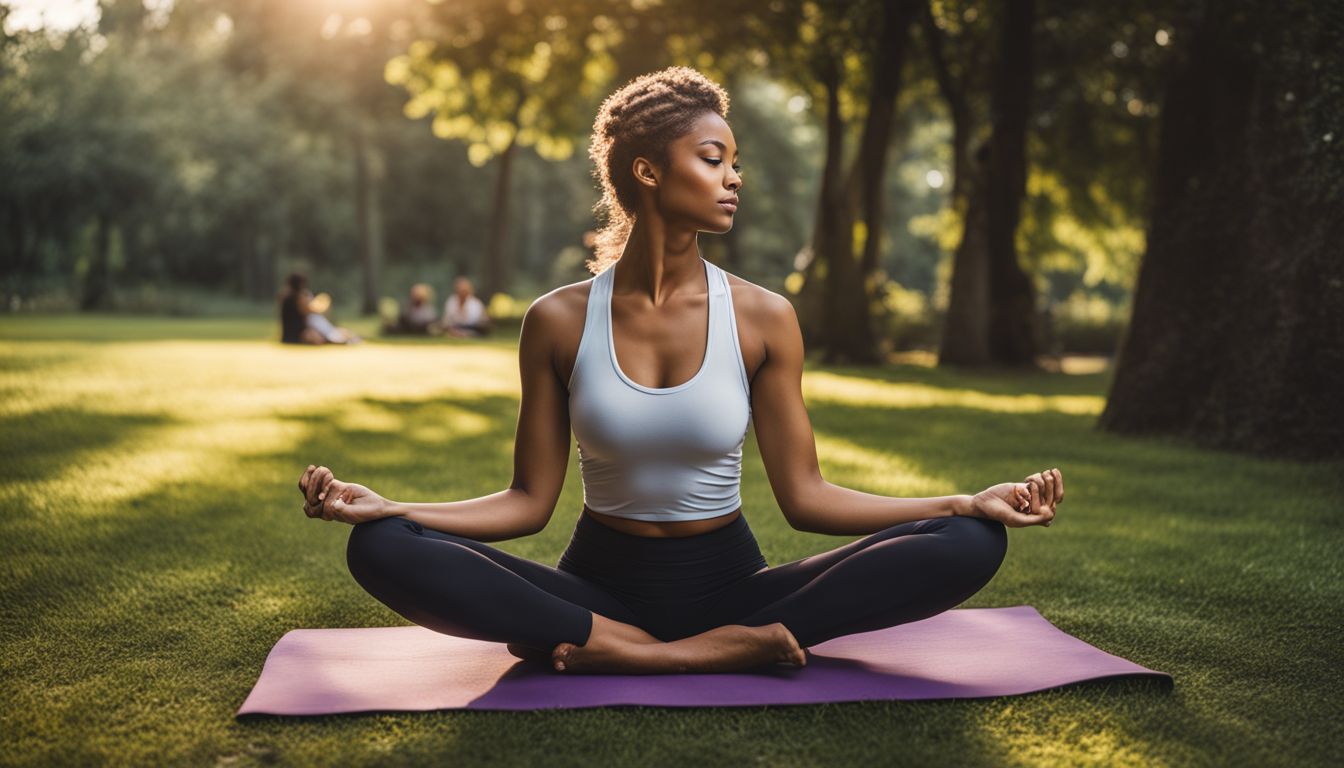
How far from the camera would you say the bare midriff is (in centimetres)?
364

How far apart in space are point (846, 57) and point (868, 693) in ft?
64.9

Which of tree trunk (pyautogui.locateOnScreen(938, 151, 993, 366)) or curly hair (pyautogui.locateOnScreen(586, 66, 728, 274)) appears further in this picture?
tree trunk (pyautogui.locateOnScreen(938, 151, 993, 366))

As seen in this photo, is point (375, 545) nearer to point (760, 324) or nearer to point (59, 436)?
point (760, 324)

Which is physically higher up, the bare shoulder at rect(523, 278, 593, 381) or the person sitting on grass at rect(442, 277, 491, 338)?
the bare shoulder at rect(523, 278, 593, 381)

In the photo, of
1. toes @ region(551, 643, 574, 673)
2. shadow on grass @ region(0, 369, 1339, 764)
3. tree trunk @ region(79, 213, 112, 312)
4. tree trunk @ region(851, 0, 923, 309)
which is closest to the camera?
shadow on grass @ region(0, 369, 1339, 764)

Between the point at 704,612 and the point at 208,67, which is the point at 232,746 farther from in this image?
the point at 208,67

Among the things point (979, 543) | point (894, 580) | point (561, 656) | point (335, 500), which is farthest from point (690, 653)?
point (335, 500)

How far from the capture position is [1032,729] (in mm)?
3227

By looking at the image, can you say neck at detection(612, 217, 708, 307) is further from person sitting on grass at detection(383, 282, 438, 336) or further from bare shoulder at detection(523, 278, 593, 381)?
person sitting on grass at detection(383, 282, 438, 336)

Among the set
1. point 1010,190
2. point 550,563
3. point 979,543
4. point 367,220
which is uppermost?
point 1010,190

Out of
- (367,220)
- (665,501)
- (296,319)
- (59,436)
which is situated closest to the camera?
(665,501)

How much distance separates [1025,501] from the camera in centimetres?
338

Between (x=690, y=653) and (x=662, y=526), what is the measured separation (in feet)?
1.32

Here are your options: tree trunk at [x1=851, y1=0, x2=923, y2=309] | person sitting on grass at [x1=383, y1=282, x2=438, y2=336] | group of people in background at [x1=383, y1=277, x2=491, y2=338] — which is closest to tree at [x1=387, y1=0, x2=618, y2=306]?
group of people in background at [x1=383, y1=277, x2=491, y2=338]
